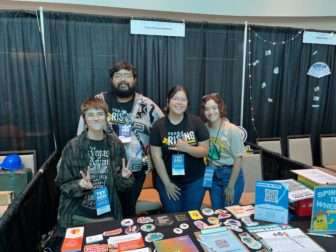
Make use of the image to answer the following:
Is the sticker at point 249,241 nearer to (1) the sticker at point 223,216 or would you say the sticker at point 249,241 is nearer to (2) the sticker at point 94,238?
(1) the sticker at point 223,216

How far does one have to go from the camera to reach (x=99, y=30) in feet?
9.05

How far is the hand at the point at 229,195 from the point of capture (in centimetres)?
209

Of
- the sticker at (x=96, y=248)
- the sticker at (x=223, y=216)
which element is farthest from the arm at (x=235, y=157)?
the sticker at (x=96, y=248)

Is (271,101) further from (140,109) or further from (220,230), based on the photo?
(220,230)

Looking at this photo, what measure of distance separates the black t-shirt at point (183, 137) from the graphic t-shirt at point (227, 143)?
0.13m

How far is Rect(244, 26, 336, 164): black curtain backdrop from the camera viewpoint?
10.9 feet

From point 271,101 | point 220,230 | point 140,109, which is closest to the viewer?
point 220,230

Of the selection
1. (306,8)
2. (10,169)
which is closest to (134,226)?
(10,169)

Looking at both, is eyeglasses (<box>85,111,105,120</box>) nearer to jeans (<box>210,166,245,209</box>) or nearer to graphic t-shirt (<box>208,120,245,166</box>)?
graphic t-shirt (<box>208,120,245,166</box>)

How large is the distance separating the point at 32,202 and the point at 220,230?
136 centimetres

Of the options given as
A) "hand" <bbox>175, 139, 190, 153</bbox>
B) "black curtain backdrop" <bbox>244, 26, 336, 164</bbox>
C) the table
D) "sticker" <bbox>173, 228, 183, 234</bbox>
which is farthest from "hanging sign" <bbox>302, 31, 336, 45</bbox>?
"sticker" <bbox>173, 228, 183, 234</bbox>

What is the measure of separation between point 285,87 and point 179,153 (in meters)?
2.20

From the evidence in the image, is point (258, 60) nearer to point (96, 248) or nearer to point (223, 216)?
point (223, 216)

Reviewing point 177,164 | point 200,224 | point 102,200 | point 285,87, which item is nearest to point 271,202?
point 200,224
